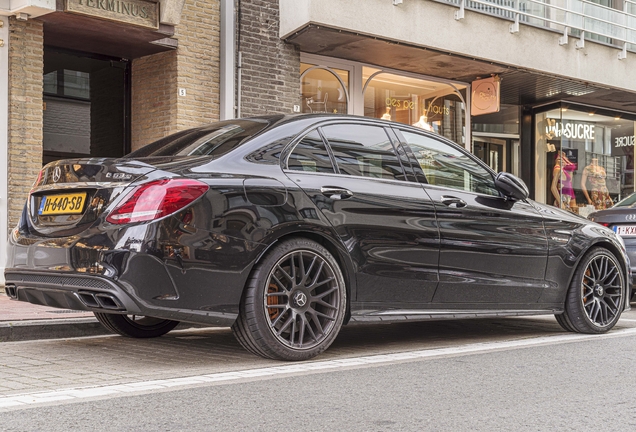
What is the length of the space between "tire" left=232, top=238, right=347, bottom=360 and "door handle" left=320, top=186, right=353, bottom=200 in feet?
1.15

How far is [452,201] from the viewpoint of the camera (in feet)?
20.0

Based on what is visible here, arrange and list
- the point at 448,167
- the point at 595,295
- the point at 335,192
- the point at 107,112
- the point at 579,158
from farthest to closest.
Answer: the point at 579,158 < the point at 107,112 < the point at 595,295 < the point at 448,167 < the point at 335,192

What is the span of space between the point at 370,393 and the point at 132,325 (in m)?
2.52

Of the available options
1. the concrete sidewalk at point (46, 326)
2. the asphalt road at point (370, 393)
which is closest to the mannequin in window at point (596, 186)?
the asphalt road at point (370, 393)

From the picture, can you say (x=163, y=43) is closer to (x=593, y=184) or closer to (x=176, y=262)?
(x=176, y=262)

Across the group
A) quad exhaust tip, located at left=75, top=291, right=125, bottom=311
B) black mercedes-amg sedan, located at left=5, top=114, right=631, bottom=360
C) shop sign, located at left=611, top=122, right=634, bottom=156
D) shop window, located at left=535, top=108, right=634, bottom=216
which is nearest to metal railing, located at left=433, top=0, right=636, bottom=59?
shop window, located at left=535, top=108, right=634, bottom=216

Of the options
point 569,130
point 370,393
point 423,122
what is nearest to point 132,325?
point 370,393

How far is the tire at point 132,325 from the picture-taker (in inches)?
245

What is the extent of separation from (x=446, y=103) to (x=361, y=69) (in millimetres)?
2469

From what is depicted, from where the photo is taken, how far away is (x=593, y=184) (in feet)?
64.9

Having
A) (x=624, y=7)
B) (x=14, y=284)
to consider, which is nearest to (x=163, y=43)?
(x=14, y=284)

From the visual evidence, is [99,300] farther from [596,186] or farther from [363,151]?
[596,186]

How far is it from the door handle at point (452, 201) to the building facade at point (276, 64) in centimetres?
640

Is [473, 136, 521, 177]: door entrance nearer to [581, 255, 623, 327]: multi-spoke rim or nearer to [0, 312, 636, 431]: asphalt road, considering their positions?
→ [581, 255, 623, 327]: multi-spoke rim
